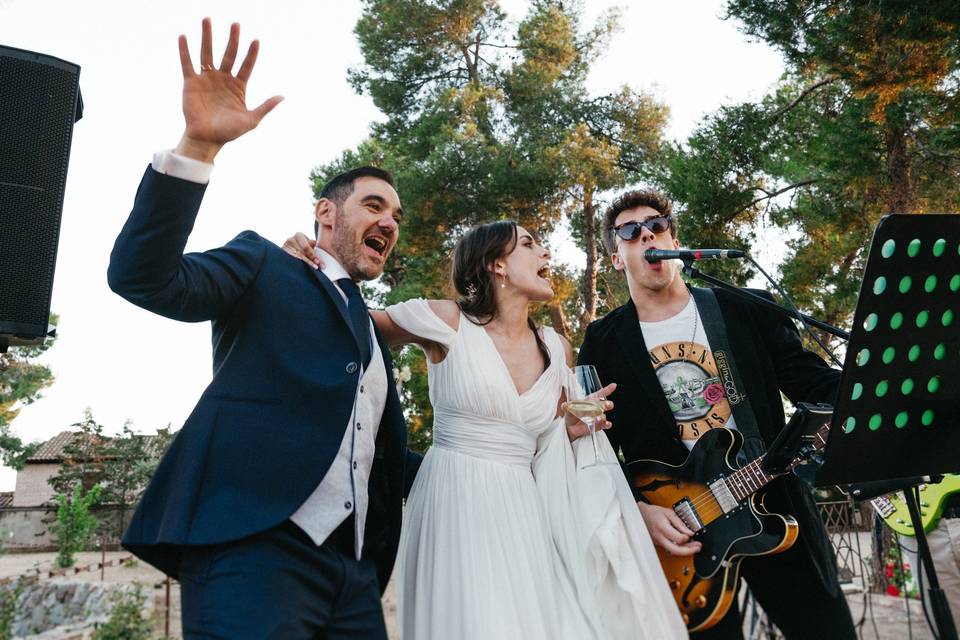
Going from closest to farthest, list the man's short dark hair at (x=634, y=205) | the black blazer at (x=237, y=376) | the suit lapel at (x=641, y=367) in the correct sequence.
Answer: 1. the black blazer at (x=237, y=376)
2. the suit lapel at (x=641, y=367)
3. the man's short dark hair at (x=634, y=205)

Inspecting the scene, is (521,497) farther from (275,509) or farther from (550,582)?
(275,509)

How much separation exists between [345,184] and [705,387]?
5.94ft

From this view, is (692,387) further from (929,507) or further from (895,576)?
(895,576)

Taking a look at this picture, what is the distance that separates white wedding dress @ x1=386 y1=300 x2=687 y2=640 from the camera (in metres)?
2.65

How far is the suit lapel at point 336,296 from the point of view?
87.1 inches

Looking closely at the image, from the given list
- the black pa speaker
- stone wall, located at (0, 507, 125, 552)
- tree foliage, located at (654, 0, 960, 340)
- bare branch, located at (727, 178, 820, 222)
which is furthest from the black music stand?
stone wall, located at (0, 507, 125, 552)

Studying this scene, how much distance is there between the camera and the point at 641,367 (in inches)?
135

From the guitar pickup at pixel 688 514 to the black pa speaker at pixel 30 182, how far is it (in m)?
2.61

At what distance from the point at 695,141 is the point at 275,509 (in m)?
8.41

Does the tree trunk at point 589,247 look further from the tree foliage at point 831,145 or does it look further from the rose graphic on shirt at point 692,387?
the rose graphic on shirt at point 692,387

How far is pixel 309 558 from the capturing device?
1.99m

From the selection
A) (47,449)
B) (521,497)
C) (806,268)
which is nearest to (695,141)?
(806,268)

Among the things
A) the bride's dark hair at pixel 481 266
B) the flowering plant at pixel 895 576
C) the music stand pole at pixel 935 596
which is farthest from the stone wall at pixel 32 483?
the music stand pole at pixel 935 596

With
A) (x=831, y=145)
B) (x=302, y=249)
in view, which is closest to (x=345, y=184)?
(x=302, y=249)
